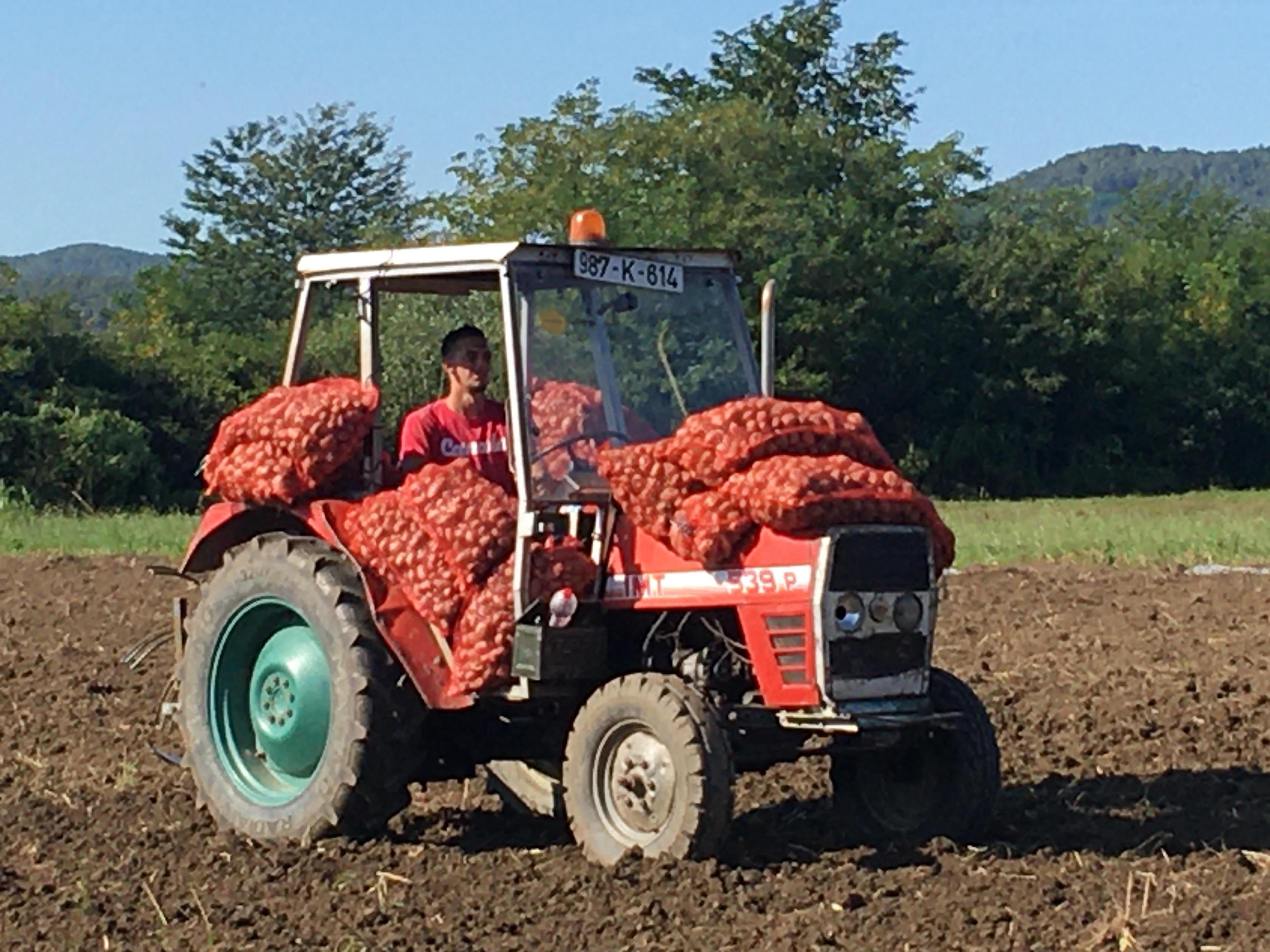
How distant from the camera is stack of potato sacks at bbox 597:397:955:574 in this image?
21.3 feet

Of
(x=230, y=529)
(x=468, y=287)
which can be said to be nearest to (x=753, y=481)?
(x=468, y=287)

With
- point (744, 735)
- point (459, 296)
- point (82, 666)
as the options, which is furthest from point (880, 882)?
point (82, 666)

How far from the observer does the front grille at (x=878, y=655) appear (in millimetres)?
6535

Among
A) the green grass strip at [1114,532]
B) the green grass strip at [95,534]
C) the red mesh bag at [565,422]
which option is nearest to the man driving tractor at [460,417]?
the red mesh bag at [565,422]

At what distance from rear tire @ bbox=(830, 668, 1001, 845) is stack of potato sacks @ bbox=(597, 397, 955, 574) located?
27.0 inches

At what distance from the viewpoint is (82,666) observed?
483 inches

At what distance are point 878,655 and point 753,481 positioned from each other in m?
0.70

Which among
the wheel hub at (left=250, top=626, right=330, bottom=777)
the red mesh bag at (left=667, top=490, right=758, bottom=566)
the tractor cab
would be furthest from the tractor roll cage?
the wheel hub at (left=250, top=626, right=330, bottom=777)

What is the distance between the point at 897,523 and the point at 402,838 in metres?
2.22

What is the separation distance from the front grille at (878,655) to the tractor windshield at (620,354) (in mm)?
1057

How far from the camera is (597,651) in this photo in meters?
6.89

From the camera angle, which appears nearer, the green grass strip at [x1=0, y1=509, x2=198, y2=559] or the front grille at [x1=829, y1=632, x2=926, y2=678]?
the front grille at [x1=829, y1=632, x2=926, y2=678]

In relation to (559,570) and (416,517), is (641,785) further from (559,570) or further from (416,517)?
(416,517)

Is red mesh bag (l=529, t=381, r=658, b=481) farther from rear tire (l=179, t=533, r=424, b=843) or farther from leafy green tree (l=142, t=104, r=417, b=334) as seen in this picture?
leafy green tree (l=142, t=104, r=417, b=334)
